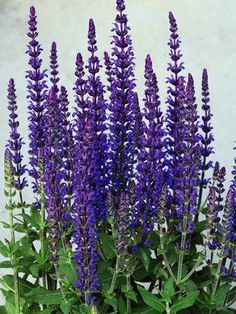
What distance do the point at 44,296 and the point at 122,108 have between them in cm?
100

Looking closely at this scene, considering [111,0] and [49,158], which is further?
[111,0]

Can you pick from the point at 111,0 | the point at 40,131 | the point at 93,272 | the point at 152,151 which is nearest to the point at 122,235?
the point at 93,272

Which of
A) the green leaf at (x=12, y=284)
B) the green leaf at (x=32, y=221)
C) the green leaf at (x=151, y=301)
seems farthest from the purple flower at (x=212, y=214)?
the green leaf at (x=12, y=284)

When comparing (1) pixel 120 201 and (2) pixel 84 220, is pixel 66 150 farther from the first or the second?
(2) pixel 84 220

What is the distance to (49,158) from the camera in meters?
3.88

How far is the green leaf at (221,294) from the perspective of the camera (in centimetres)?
419

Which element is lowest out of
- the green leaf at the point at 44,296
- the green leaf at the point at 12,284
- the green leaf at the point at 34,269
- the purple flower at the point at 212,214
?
the green leaf at the point at 44,296

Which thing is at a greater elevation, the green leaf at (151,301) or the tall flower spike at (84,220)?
the tall flower spike at (84,220)

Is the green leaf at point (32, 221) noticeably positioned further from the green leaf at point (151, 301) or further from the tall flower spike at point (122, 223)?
the tall flower spike at point (122, 223)

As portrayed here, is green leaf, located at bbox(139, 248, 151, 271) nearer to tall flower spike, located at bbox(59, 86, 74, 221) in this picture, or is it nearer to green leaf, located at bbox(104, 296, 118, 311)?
green leaf, located at bbox(104, 296, 118, 311)

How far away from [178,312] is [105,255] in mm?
533

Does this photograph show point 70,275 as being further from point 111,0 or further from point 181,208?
point 111,0

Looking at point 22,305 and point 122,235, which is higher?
point 122,235

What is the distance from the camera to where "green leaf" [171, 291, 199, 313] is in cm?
397
